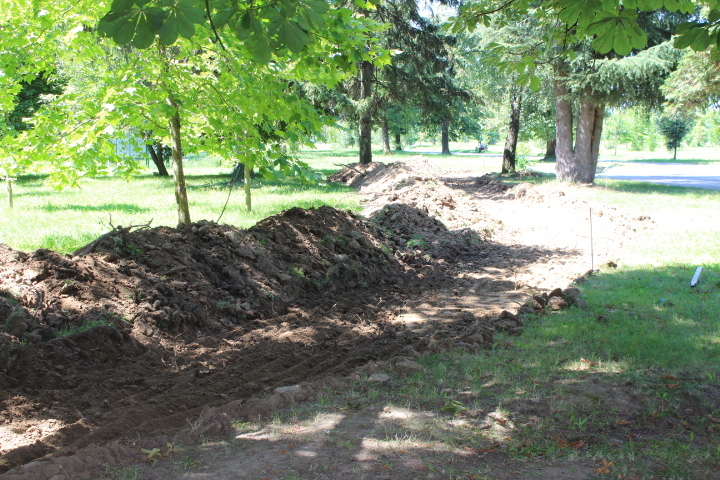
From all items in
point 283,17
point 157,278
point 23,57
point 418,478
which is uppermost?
point 23,57

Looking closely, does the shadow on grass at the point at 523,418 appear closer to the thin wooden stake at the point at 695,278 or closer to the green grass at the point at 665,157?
the thin wooden stake at the point at 695,278

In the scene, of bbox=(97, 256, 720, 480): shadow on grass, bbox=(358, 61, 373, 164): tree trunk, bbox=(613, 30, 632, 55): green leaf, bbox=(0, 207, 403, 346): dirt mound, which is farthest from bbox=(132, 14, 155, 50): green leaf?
bbox=(358, 61, 373, 164): tree trunk

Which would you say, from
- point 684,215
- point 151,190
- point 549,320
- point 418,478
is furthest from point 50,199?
point 684,215

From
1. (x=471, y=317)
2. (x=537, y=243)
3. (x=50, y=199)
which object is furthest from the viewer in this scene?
(x=50, y=199)

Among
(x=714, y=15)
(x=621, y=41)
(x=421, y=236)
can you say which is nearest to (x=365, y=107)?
(x=421, y=236)

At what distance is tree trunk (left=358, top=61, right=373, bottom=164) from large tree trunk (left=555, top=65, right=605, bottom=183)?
6881 millimetres

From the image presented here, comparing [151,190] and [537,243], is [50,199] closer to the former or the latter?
[151,190]

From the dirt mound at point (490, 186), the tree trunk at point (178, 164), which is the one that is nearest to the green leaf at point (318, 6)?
the tree trunk at point (178, 164)

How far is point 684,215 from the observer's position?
1246 cm

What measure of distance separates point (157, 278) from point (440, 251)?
5208 mm

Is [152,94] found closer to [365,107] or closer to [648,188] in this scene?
[365,107]

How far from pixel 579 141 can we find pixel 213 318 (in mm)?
16976

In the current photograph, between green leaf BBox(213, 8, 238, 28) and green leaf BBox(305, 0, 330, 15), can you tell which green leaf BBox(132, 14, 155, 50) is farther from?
green leaf BBox(305, 0, 330, 15)

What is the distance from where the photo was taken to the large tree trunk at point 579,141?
1858 centimetres
